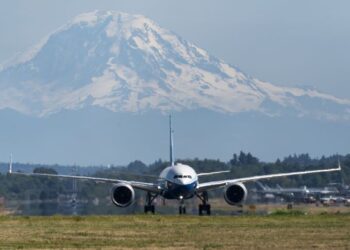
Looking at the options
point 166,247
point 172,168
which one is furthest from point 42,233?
point 172,168

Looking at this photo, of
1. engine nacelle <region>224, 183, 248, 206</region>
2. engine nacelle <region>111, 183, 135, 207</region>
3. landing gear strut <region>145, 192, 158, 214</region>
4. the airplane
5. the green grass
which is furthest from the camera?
engine nacelle <region>224, 183, 248, 206</region>

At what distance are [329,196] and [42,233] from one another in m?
65.9

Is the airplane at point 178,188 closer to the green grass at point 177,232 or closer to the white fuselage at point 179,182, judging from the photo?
the white fuselage at point 179,182

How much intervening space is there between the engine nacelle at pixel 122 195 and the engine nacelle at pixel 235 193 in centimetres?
545

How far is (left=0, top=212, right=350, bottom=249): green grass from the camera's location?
41750 millimetres

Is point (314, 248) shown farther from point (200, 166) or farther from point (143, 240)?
point (200, 166)

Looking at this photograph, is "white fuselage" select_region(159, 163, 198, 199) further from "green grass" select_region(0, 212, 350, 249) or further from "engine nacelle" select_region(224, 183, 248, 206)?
"green grass" select_region(0, 212, 350, 249)

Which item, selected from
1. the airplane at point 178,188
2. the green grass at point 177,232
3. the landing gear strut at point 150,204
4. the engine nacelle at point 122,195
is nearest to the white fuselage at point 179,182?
the airplane at point 178,188

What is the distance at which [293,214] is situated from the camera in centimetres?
6631

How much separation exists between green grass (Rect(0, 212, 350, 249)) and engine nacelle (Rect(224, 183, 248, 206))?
12.2 meters

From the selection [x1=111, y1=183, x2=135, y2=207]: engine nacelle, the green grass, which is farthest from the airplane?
the green grass

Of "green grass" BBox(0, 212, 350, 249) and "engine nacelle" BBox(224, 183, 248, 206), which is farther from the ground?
"engine nacelle" BBox(224, 183, 248, 206)

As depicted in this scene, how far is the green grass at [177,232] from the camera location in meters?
41.8

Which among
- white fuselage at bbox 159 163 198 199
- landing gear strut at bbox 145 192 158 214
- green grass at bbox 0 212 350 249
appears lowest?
green grass at bbox 0 212 350 249
